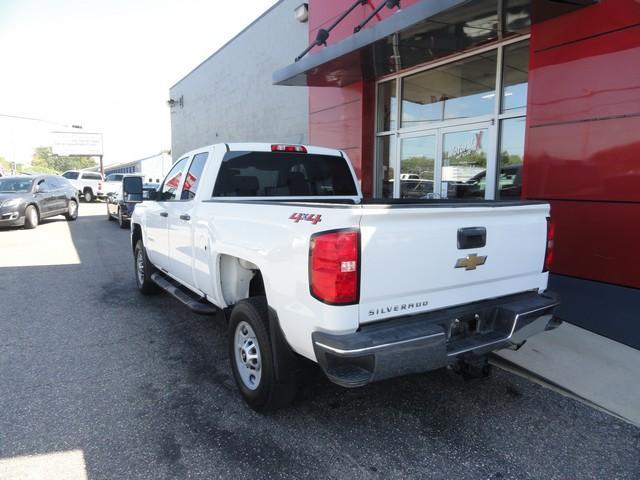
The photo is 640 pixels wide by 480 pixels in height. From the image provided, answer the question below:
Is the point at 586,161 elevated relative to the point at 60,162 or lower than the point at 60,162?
lower

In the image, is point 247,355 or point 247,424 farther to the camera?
point 247,355

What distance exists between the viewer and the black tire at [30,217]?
46.2 ft

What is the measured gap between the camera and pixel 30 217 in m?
14.2

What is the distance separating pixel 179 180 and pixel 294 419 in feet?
10.00

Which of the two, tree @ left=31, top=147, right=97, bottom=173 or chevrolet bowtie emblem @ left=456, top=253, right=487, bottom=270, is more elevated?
tree @ left=31, top=147, right=97, bottom=173

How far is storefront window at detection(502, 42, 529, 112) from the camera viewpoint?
6559 millimetres

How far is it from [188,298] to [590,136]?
4773 mm

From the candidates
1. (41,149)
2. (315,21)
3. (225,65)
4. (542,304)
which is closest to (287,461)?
(542,304)

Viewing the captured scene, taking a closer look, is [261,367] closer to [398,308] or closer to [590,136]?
[398,308]

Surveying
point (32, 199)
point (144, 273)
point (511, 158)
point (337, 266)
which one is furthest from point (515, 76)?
point (32, 199)

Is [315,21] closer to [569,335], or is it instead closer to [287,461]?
[569,335]

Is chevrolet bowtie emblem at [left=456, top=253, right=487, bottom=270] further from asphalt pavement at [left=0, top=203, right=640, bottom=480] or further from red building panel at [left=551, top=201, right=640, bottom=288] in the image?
red building panel at [left=551, top=201, right=640, bottom=288]

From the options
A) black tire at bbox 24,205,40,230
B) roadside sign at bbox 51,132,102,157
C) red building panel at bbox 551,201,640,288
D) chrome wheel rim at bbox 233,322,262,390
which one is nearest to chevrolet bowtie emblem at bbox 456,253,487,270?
chrome wheel rim at bbox 233,322,262,390

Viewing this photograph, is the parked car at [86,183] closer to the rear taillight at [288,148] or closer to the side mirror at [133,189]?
the side mirror at [133,189]
